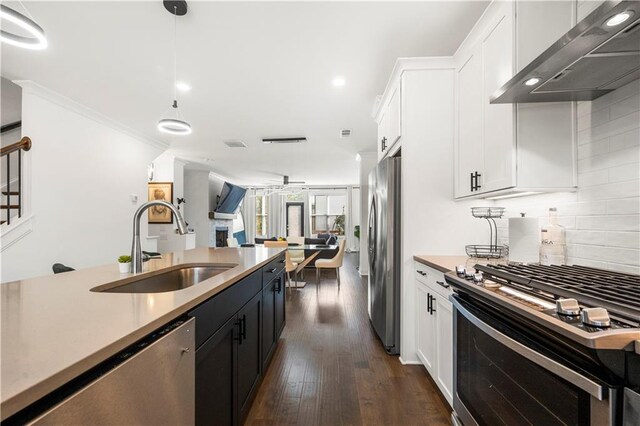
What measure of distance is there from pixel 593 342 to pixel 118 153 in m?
5.38

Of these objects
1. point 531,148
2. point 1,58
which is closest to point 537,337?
point 531,148

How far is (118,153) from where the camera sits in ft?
14.4

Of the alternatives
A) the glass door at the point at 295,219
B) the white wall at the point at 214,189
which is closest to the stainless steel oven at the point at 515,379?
the white wall at the point at 214,189

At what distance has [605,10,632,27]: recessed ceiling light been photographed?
848 mm

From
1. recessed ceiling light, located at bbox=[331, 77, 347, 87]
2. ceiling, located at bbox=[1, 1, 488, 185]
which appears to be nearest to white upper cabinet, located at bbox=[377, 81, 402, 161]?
ceiling, located at bbox=[1, 1, 488, 185]

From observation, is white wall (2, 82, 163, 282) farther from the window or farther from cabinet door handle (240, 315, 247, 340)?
the window

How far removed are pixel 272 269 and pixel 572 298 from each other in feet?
6.41

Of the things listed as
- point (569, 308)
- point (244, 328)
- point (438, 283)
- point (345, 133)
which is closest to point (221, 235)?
point (345, 133)

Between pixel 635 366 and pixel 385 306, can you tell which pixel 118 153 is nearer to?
pixel 385 306

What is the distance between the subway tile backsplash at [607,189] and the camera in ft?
4.27

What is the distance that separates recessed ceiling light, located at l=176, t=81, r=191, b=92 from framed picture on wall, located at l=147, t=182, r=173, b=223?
12.3 ft

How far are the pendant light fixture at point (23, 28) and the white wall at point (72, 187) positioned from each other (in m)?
2.23

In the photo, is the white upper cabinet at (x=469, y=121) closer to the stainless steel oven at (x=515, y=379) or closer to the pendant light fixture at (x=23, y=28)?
the stainless steel oven at (x=515, y=379)

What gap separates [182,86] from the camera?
121 inches
